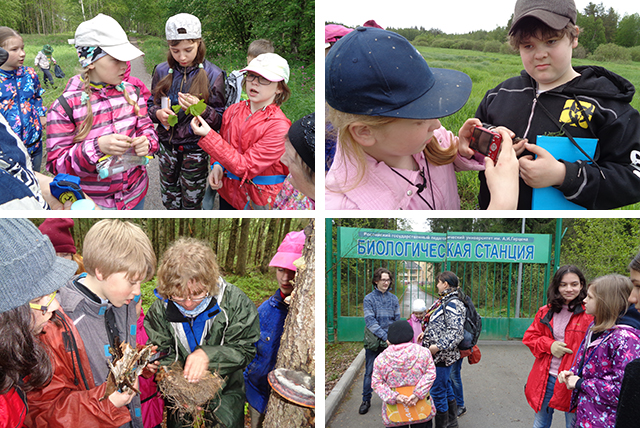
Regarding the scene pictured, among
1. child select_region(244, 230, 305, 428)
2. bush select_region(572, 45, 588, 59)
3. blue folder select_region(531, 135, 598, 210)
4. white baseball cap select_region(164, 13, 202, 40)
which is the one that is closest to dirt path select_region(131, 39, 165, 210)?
Result: white baseball cap select_region(164, 13, 202, 40)

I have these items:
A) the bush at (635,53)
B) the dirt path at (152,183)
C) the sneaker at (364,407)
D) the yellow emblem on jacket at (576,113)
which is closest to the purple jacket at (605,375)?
the yellow emblem on jacket at (576,113)

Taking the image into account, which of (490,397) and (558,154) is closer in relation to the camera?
(558,154)

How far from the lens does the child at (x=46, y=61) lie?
4555mm

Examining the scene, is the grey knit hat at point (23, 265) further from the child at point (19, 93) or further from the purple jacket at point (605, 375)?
the child at point (19, 93)

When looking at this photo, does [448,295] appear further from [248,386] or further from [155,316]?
[155,316]

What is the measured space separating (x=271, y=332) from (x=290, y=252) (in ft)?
1.37

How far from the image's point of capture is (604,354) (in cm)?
188

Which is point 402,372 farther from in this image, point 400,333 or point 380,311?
point 380,311

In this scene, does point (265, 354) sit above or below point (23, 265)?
below

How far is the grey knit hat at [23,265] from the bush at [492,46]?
137 inches

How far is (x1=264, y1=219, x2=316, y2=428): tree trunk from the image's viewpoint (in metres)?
1.57

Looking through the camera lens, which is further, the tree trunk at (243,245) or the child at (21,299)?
the tree trunk at (243,245)

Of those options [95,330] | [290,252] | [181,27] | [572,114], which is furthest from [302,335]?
[181,27]

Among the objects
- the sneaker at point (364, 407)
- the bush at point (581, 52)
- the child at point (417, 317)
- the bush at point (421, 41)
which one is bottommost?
the sneaker at point (364, 407)
